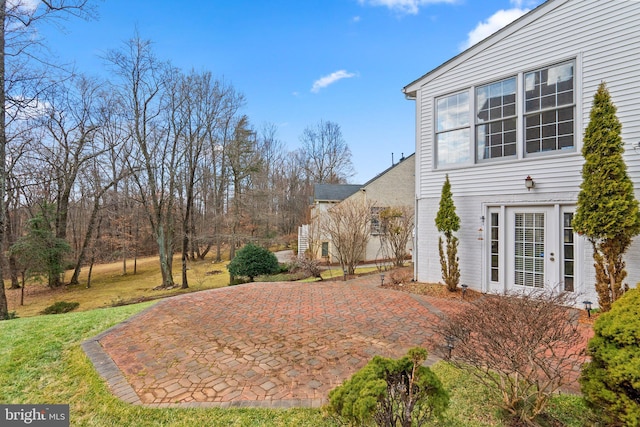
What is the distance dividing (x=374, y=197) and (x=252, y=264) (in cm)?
909

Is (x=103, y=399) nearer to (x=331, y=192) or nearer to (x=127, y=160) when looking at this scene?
(x=127, y=160)

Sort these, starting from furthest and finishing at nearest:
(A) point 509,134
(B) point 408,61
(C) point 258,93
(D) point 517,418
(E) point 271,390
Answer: (C) point 258,93, (B) point 408,61, (A) point 509,134, (E) point 271,390, (D) point 517,418

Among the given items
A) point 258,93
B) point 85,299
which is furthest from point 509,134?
point 85,299

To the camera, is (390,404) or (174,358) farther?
(174,358)

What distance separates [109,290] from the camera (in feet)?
53.0

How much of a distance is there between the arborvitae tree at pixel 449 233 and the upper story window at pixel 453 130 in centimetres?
76

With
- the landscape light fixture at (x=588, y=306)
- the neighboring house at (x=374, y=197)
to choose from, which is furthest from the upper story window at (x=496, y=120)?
the neighboring house at (x=374, y=197)

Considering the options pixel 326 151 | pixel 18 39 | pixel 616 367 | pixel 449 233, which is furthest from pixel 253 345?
pixel 326 151

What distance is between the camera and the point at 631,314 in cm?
226

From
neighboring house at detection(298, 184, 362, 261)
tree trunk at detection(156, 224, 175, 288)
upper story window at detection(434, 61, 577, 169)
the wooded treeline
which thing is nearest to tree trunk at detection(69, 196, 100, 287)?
the wooded treeline

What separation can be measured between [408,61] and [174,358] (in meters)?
13.5

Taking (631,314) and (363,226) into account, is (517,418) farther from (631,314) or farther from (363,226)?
(363,226)

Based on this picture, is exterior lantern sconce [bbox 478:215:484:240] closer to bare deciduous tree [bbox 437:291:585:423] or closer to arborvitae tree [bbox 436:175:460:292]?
arborvitae tree [bbox 436:175:460:292]

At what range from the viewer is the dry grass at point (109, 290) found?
13062mm
